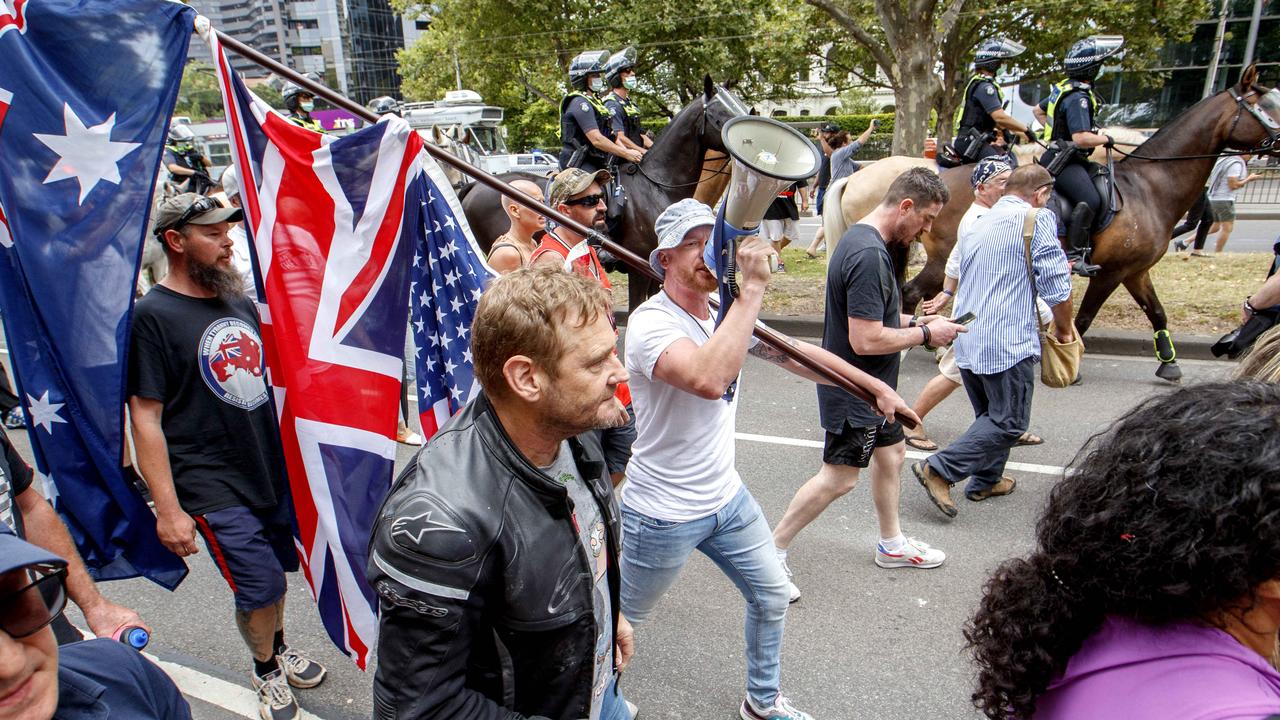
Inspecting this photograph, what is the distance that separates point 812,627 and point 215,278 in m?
2.89

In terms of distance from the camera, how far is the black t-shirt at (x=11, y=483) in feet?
6.80

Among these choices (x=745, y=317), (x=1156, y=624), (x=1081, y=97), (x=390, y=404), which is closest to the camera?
(x=1156, y=624)

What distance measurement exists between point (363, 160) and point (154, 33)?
0.74 metres

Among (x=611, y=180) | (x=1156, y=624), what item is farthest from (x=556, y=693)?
(x=611, y=180)

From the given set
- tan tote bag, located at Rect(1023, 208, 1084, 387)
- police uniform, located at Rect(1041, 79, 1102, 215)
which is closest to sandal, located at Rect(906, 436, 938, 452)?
tan tote bag, located at Rect(1023, 208, 1084, 387)

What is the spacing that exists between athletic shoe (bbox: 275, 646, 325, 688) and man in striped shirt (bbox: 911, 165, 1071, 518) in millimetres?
3303

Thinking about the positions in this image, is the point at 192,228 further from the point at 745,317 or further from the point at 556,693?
the point at 556,693

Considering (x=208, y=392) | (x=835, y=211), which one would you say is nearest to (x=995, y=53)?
(x=835, y=211)

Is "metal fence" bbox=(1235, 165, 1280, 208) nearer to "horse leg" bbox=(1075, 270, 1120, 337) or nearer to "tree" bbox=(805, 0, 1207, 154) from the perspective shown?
"tree" bbox=(805, 0, 1207, 154)

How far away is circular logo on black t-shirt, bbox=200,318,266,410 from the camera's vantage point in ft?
9.12

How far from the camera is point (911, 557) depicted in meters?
3.96

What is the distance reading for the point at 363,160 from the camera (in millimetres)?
2676

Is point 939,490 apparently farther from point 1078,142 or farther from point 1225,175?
point 1225,175

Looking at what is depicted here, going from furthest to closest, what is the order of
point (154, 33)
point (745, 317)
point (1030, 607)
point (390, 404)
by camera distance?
point (390, 404) < point (154, 33) < point (745, 317) < point (1030, 607)
